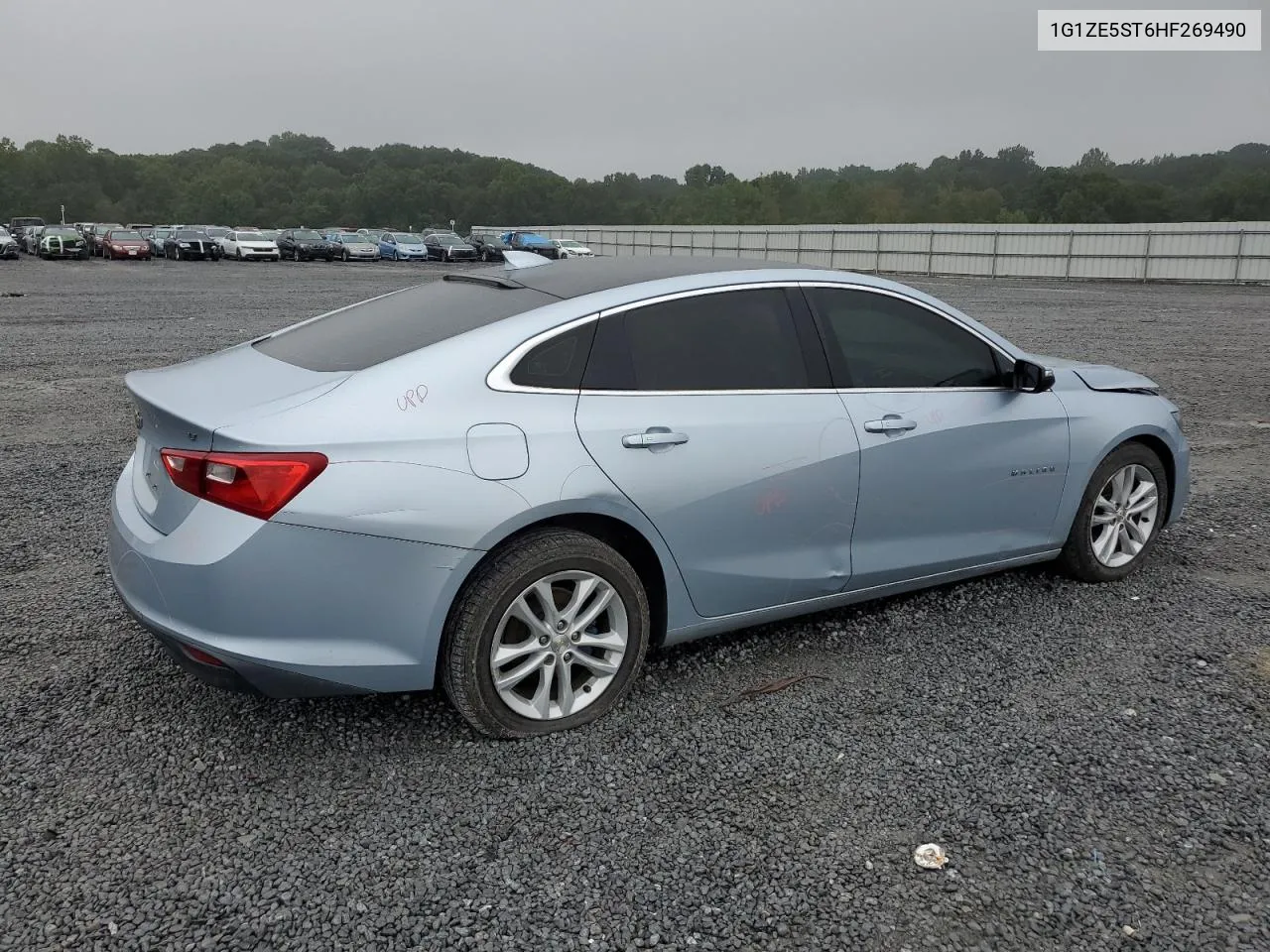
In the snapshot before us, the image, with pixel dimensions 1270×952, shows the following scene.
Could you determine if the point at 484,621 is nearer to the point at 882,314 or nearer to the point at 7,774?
the point at 7,774

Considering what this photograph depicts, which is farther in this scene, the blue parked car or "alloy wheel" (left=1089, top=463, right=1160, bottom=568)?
the blue parked car

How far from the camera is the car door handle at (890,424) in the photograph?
4086 millimetres

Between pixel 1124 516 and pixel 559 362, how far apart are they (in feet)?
10.1

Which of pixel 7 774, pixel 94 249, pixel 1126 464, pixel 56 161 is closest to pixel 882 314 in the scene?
pixel 1126 464

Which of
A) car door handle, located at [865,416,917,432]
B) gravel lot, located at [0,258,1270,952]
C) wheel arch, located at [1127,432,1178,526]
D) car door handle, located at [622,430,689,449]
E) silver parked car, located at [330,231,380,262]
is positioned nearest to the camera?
gravel lot, located at [0,258,1270,952]

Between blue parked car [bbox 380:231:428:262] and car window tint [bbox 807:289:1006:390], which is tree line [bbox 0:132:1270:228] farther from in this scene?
car window tint [bbox 807:289:1006:390]

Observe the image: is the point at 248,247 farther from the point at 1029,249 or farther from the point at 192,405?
the point at 192,405

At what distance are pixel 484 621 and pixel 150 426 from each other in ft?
4.31

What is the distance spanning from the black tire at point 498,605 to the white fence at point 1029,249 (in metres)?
33.6

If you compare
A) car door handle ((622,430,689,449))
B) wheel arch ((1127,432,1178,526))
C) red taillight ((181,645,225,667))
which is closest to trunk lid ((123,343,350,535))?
red taillight ((181,645,225,667))

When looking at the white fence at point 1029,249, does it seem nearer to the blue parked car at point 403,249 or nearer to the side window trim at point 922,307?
the blue parked car at point 403,249

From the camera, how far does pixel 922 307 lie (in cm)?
450

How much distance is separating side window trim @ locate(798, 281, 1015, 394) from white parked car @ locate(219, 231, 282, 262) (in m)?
45.5

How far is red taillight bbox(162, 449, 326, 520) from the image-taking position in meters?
3.05
